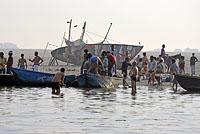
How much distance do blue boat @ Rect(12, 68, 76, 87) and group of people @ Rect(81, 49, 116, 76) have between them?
4.04ft

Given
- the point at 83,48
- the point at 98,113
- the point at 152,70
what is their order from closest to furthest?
the point at 98,113 < the point at 152,70 < the point at 83,48

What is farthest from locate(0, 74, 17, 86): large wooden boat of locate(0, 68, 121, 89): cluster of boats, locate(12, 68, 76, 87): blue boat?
locate(12, 68, 76, 87): blue boat

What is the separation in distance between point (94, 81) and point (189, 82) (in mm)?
4349

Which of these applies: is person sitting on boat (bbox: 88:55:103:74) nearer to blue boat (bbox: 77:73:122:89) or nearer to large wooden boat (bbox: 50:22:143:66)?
blue boat (bbox: 77:73:122:89)

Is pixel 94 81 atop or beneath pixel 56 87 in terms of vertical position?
atop

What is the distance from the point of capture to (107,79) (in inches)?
1109

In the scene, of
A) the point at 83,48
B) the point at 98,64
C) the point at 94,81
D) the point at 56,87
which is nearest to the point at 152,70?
the point at 98,64

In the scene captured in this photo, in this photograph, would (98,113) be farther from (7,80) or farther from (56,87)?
(7,80)

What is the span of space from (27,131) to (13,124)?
3.76 feet

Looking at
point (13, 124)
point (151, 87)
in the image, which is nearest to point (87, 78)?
point (151, 87)

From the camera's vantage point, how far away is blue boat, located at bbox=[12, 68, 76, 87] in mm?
28688

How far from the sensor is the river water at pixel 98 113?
567 inches

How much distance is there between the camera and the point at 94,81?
27641mm

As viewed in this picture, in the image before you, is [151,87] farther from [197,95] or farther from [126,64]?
[197,95]
